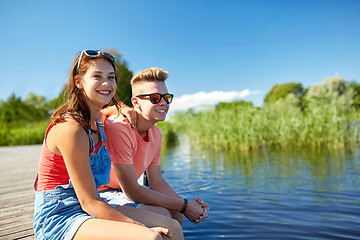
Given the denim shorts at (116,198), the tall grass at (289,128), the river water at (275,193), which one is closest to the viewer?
the denim shorts at (116,198)

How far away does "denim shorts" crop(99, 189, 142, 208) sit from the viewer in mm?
1987

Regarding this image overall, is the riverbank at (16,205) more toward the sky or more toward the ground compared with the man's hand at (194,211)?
more toward the ground

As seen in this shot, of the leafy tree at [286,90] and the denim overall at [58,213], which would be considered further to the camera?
the leafy tree at [286,90]

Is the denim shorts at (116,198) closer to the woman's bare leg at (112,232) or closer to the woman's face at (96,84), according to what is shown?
the woman's bare leg at (112,232)

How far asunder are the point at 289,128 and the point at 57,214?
9.91 metres

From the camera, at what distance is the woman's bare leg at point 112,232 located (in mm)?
1544

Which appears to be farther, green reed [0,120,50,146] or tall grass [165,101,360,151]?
green reed [0,120,50,146]

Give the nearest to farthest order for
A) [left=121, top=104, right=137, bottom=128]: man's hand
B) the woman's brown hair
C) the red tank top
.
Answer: the red tank top, the woman's brown hair, [left=121, top=104, right=137, bottom=128]: man's hand

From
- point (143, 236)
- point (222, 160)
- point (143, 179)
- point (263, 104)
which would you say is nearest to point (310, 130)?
point (263, 104)

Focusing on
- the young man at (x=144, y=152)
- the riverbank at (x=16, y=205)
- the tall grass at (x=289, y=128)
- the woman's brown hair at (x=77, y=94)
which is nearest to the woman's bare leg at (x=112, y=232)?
the young man at (x=144, y=152)

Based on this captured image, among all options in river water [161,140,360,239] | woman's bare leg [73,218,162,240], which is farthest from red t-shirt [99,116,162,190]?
river water [161,140,360,239]

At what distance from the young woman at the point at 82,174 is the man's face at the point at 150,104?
488 millimetres

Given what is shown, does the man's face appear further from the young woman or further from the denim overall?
the denim overall

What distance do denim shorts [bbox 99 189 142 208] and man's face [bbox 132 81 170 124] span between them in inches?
23.6
